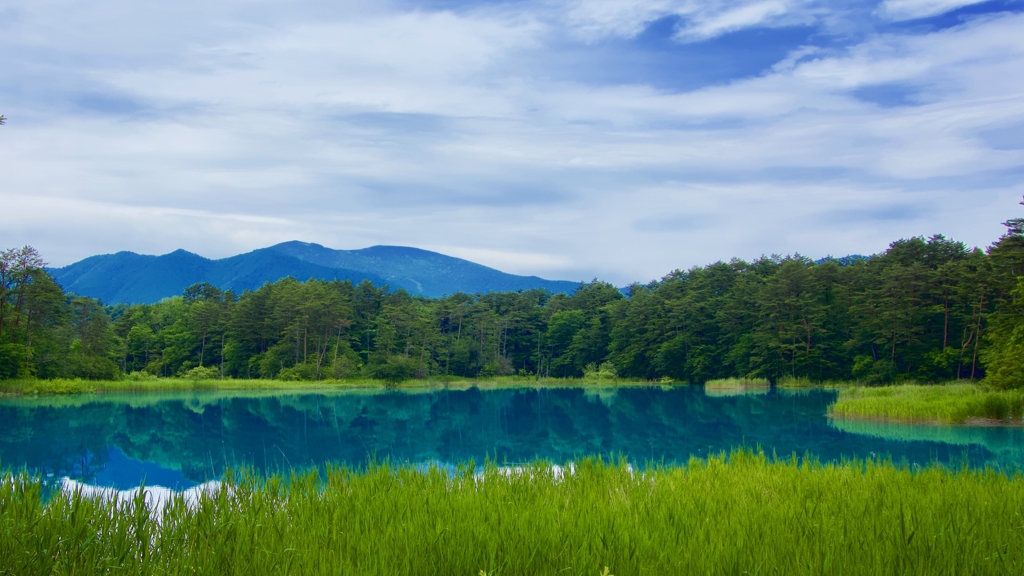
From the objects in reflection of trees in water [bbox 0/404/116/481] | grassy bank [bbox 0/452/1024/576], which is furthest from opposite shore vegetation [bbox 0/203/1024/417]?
grassy bank [bbox 0/452/1024/576]

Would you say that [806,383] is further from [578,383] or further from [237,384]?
[237,384]

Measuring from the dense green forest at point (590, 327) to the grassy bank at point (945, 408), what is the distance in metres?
3.11

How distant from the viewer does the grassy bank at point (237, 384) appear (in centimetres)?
3156

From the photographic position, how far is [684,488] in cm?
565

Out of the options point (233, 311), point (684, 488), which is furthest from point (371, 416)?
point (233, 311)

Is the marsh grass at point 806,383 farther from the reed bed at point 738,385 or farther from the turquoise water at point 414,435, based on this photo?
the turquoise water at point 414,435

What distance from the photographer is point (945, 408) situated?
17.0 meters

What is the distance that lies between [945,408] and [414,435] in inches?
550

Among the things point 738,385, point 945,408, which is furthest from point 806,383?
point 945,408

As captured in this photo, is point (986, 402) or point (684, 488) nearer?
point (684, 488)

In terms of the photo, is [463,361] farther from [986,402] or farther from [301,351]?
[986,402]

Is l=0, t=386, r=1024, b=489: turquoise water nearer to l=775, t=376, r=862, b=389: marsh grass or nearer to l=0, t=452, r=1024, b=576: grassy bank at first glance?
l=0, t=452, r=1024, b=576: grassy bank

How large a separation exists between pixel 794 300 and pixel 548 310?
87.0 ft

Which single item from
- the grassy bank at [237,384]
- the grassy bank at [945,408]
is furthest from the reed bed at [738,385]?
the grassy bank at [945,408]
